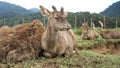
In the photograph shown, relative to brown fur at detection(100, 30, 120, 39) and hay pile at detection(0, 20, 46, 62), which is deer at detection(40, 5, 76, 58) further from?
brown fur at detection(100, 30, 120, 39)

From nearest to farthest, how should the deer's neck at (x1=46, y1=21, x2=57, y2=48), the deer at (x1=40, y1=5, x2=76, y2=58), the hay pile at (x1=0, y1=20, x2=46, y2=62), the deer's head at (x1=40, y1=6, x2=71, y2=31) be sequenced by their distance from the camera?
the hay pile at (x1=0, y1=20, x2=46, y2=62), the deer's head at (x1=40, y1=6, x2=71, y2=31), the deer at (x1=40, y1=5, x2=76, y2=58), the deer's neck at (x1=46, y1=21, x2=57, y2=48)

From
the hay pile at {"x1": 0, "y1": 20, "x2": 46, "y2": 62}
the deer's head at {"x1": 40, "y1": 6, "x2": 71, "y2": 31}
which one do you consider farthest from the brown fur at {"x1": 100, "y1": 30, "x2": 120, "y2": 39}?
the deer's head at {"x1": 40, "y1": 6, "x2": 71, "y2": 31}

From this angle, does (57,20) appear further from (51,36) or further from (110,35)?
(110,35)

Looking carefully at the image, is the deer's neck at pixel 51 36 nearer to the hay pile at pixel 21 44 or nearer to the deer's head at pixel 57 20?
the deer's head at pixel 57 20

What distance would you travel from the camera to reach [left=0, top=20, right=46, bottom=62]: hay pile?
920cm

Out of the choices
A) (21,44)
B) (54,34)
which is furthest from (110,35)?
(21,44)

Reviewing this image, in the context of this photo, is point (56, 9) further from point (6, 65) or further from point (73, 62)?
point (6, 65)

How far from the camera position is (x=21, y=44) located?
952 centimetres

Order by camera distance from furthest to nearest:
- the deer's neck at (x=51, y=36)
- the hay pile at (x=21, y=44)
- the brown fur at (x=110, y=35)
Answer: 1. the brown fur at (x=110, y=35)
2. the deer's neck at (x=51, y=36)
3. the hay pile at (x=21, y=44)

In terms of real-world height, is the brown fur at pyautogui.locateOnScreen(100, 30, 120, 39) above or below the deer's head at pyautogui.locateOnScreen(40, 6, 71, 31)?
below

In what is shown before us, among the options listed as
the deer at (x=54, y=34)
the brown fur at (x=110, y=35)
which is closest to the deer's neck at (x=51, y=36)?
the deer at (x=54, y=34)

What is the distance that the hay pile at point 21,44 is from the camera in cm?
920

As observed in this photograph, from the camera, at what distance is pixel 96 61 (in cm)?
930

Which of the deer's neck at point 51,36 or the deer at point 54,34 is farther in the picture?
the deer's neck at point 51,36
